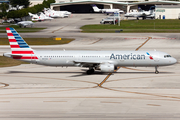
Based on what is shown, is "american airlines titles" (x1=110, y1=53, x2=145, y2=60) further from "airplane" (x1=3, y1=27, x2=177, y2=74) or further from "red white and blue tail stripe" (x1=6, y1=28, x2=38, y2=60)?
"red white and blue tail stripe" (x1=6, y1=28, x2=38, y2=60)

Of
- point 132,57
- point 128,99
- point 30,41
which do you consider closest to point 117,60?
point 132,57

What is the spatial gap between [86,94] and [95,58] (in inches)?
610

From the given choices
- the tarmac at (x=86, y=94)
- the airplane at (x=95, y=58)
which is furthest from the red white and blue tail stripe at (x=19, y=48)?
the tarmac at (x=86, y=94)

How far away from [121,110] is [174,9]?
559 ft

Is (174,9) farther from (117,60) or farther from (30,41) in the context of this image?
(117,60)

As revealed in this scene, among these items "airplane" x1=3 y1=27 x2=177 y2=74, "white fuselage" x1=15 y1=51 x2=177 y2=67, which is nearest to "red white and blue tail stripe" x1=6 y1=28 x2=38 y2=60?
"airplane" x1=3 y1=27 x2=177 y2=74

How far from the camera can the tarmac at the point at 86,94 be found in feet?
103

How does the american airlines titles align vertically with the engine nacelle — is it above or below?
above

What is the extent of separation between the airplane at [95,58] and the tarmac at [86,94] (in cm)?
180

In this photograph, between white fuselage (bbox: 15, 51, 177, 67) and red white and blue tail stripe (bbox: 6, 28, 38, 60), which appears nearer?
white fuselage (bbox: 15, 51, 177, 67)

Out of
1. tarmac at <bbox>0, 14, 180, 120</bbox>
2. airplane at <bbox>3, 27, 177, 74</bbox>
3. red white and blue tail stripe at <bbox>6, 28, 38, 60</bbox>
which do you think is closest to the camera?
tarmac at <bbox>0, 14, 180, 120</bbox>

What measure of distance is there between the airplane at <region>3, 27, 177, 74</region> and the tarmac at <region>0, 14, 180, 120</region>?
1.80 m

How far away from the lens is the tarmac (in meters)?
31.5

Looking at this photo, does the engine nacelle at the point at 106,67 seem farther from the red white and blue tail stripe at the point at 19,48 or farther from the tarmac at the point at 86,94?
the red white and blue tail stripe at the point at 19,48
